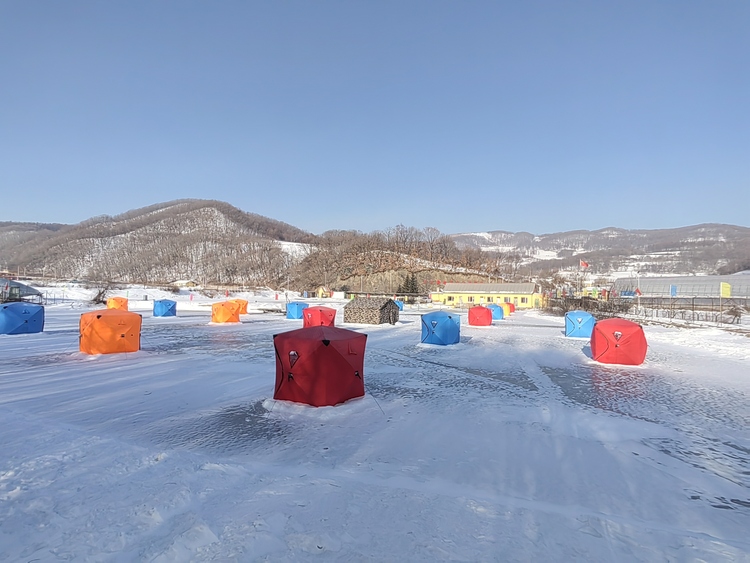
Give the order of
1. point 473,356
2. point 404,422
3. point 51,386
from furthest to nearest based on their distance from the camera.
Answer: point 473,356 → point 51,386 → point 404,422

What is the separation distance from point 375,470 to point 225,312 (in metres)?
24.8

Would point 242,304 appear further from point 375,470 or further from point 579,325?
point 375,470

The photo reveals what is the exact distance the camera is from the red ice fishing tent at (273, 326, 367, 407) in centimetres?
798

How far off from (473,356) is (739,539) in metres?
11.5

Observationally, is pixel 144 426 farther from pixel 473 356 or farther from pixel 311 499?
pixel 473 356

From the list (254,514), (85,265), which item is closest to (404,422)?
(254,514)

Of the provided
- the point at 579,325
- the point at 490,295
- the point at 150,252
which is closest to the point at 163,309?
the point at 579,325

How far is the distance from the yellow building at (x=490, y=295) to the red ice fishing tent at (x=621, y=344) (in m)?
49.4

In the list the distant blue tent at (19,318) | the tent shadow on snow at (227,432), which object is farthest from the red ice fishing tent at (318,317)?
the tent shadow on snow at (227,432)

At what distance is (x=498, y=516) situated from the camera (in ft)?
13.4

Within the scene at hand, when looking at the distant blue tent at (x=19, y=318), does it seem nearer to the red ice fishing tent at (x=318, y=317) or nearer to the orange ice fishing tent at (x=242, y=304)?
the orange ice fishing tent at (x=242, y=304)

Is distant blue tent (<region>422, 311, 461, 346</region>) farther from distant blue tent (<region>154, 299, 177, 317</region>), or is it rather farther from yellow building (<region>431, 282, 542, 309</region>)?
yellow building (<region>431, 282, 542, 309</region>)

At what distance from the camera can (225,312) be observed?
27.9 m

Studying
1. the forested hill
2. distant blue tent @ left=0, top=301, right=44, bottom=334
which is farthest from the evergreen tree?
distant blue tent @ left=0, top=301, right=44, bottom=334
